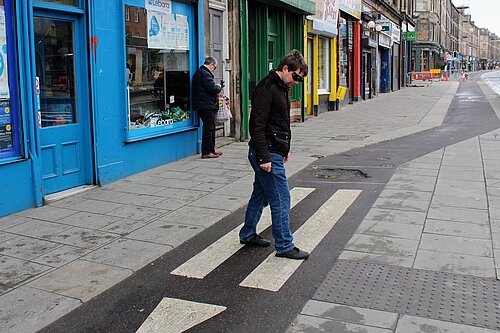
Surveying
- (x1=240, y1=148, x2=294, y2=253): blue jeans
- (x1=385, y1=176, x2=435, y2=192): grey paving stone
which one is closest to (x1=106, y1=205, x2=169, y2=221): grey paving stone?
(x1=240, y1=148, x2=294, y2=253): blue jeans

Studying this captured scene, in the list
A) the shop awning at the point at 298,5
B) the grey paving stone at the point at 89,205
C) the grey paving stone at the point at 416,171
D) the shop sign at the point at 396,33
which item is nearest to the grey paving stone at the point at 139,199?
the grey paving stone at the point at 89,205

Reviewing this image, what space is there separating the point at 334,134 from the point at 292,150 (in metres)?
3.00

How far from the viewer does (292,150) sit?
37.4ft

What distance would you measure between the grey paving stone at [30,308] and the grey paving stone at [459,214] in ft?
13.6

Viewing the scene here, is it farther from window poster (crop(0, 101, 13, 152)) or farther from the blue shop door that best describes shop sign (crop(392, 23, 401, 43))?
window poster (crop(0, 101, 13, 152))

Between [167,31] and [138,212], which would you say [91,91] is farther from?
[167,31]

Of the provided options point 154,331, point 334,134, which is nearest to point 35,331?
point 154,331

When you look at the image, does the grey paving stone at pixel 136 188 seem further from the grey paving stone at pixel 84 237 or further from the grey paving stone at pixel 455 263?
the grey paving stone at pixel 455 263

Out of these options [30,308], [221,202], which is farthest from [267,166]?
[221,202]

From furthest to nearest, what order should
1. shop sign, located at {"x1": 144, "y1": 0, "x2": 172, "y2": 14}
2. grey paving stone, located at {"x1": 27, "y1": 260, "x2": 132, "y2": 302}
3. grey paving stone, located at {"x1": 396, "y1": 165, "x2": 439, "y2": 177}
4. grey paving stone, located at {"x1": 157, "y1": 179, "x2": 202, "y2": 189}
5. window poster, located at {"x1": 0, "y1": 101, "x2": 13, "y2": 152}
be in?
1. shop sign, located at {"x1": 144, "y1": 0, "x2": 172, "y2": 14}
2. grey paving stone, located at {"x1": 396, "y1": 165, "x2": 439, "y2": 177}
3. grey paving stone, located at {"x1": 157, "y1": 179, "x2": 202, "y2": 189}
4. window poster, located at {"x1": 0, "y1": 101, "x2": 13, "y2": 152}
5. grey paving stone, located at {"x1": 27, "y1": 260, "x2": 132, "y2": 302}

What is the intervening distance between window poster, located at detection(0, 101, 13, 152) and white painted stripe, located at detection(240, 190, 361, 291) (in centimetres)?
355

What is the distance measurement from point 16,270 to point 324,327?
2756 mm

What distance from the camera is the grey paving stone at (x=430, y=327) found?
363cm

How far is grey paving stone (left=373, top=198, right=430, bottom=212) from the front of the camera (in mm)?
6723
